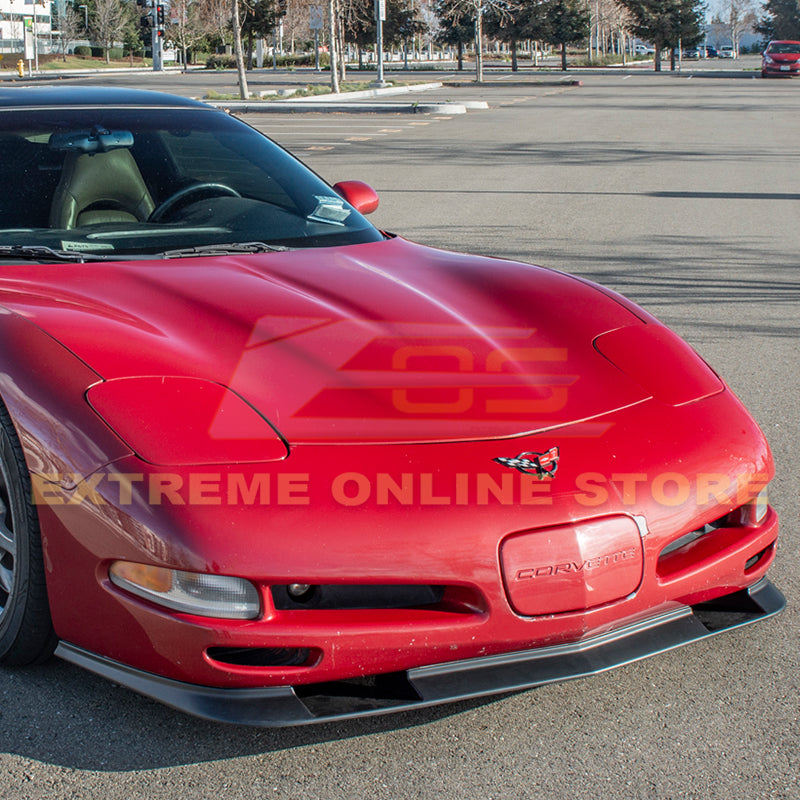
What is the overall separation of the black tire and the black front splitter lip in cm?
12

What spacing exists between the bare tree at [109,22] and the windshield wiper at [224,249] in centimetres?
7992

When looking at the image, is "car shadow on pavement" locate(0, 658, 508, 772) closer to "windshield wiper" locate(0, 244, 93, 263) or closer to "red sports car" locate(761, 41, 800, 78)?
"windshield wiper" locate(0, 244, 93, 263)

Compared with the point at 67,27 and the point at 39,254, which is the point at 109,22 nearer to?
the point at 67,27

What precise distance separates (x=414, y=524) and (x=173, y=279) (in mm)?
1294

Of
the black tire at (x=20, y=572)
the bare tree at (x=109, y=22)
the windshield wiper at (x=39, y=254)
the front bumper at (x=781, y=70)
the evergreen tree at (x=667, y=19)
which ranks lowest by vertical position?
the black tire at (x=20, y=572)

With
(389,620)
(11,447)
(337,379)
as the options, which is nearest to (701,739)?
(389,620)

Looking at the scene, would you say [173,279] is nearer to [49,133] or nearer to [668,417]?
[49,133]

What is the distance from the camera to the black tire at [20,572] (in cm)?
236

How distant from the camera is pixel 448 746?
2277 millimetres

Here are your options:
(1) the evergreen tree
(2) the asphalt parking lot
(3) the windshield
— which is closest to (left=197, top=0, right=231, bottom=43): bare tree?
(1) the evergreen tree

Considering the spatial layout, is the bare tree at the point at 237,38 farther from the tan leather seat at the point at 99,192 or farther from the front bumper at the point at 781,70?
the front bumper at the point at 781,70

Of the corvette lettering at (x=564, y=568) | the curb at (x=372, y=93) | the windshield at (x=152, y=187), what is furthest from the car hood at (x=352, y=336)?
the curb at (x=372, y=93)

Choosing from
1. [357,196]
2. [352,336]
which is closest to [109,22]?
[357,196]

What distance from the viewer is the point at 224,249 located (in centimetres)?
341
